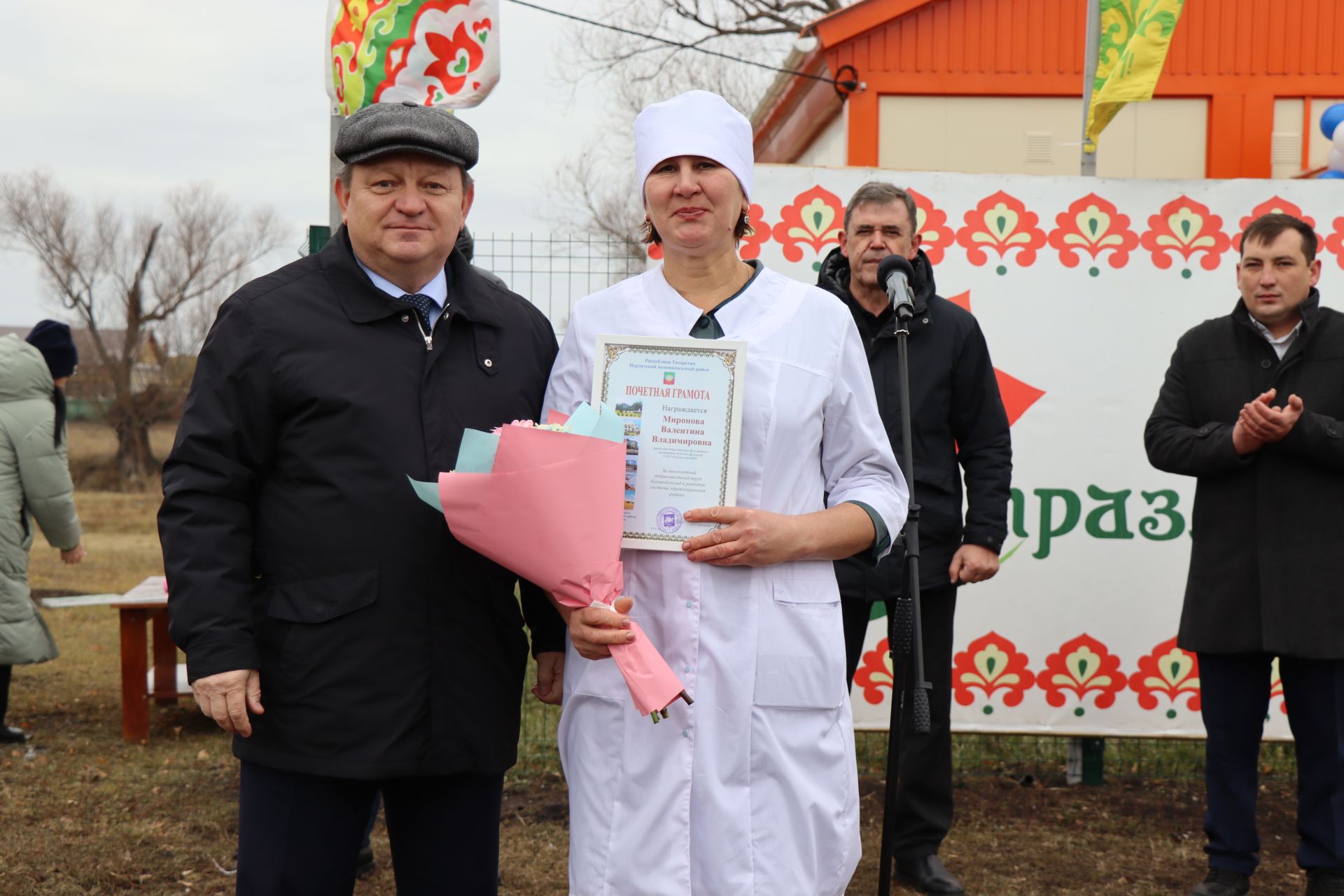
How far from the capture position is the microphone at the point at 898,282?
12.1ft

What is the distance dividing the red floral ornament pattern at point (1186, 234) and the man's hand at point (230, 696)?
14.4 ft

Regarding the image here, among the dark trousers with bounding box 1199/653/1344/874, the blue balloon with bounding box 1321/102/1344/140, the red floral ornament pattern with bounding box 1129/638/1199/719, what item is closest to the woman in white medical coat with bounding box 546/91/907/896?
the dark trousers with bounding box 1199/653/1344/874

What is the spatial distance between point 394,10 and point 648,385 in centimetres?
286

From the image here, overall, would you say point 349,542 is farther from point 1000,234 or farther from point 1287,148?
point 1287,148

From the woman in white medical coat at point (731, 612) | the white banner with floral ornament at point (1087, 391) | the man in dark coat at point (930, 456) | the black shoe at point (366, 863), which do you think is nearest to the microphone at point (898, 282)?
the man in dark coat at point (930, 456)

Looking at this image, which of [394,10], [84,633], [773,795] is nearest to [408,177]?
[773,795]

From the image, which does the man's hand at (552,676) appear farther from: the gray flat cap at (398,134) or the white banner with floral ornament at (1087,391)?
the white banner with floral ornament at (1087,391)

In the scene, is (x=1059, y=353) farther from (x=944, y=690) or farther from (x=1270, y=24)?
(x=1270, y=24)

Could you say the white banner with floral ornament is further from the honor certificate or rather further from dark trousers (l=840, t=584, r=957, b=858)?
the honor certificate

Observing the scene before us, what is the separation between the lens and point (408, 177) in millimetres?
2492

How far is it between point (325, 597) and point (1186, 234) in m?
4.38

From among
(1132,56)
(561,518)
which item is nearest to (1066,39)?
(1132,56)

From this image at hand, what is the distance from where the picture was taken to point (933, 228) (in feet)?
18.1

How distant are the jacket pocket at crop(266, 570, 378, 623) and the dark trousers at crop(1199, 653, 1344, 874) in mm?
3170
